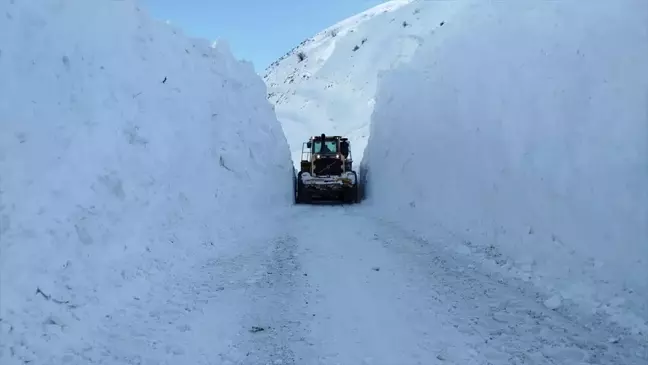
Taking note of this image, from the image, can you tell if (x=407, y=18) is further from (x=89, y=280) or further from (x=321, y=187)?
(x=89, y=280)

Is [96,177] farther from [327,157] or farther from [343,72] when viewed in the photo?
[343,72]

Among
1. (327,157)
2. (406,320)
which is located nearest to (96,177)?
(406,320)

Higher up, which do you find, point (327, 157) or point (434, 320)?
point (327, 157)

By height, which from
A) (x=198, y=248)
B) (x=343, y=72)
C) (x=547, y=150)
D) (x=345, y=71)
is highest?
(x=345, y=71)

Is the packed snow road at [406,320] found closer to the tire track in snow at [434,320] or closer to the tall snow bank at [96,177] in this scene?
the tire track in snow at [434,320]

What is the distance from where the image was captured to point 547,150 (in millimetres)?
8602

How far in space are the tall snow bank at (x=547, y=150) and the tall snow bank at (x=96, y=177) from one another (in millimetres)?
5162

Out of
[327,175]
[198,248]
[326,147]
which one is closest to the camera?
[198,248]

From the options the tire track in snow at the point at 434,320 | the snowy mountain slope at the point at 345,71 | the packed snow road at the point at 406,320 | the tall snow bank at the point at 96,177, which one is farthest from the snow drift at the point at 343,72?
the packed snow road at the point at 406,320

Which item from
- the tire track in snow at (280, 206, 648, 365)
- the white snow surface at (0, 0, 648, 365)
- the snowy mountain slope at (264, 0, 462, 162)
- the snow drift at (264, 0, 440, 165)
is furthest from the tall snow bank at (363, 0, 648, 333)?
the snowy mountain slope at (264, 0, 462, 162)

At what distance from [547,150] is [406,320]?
457 centimetres

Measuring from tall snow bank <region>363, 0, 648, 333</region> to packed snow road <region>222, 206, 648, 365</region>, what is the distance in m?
0.68

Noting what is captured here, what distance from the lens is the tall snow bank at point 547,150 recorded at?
256 inches

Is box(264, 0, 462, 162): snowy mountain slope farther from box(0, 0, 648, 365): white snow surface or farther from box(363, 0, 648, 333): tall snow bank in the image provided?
box(0, 0, 648, 365): white snow surface
